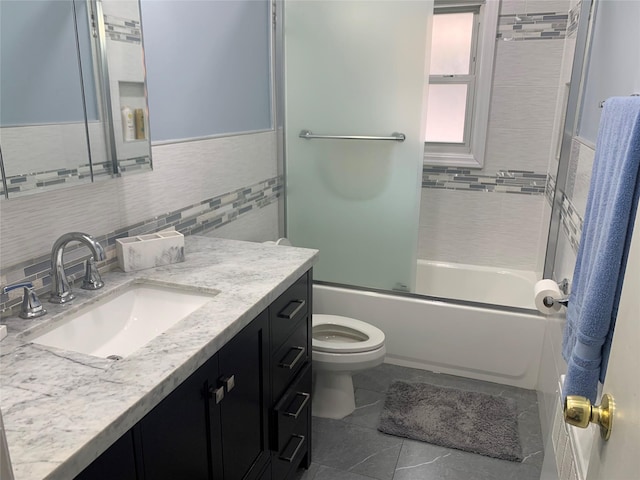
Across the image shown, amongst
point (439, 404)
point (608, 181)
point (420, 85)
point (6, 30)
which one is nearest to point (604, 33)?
point (420, 85)

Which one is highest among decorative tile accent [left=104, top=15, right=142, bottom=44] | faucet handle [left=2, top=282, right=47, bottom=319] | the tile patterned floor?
decorative tile accent [left=104, top=15, right=142, bottom=44]

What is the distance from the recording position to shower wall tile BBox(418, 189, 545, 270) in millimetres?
3086

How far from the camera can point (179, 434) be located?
3.59ft

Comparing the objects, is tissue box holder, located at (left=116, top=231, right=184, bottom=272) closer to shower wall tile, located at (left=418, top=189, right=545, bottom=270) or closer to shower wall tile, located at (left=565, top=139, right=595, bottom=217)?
shower wall tile, located at (left=565, top=139, right=595, bottom=217)

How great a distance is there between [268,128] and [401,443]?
5.34 feet

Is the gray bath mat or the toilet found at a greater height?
the toilet

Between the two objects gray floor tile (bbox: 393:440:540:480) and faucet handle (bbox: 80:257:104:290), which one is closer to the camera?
faucet handle (bbox: 80:257:104:290)

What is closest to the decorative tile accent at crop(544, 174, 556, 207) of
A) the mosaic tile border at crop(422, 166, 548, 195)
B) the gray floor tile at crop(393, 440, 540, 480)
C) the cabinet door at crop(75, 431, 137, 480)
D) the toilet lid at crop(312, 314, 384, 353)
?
the mosaic tile border at crop(422, 166, 548, 195)

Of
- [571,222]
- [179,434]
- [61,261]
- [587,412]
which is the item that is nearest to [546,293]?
[571,222]

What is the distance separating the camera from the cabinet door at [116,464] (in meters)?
0.84

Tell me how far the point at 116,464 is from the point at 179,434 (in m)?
0.20

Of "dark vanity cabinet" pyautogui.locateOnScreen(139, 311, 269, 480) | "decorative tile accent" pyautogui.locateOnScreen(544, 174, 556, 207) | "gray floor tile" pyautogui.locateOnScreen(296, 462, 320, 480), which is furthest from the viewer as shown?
"decorative tile accent" pyautogui.locateOnScreen(544, 174, 556, 207)

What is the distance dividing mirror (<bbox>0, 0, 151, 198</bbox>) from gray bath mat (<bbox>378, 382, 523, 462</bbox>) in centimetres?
155

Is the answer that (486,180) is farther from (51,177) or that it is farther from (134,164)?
(51,177)
